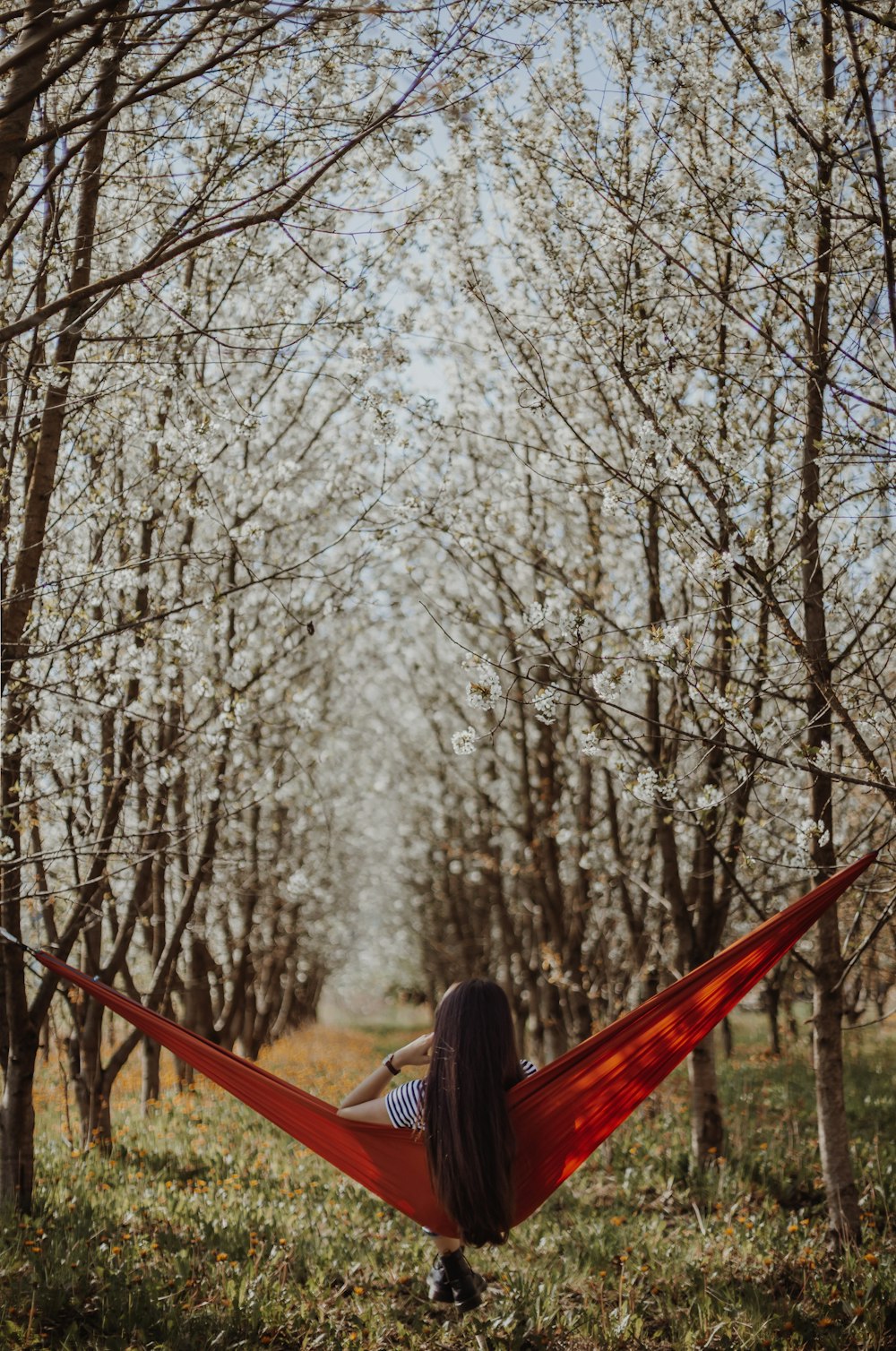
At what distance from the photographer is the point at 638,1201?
5047 mm

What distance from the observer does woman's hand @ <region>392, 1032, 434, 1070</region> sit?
317 cm

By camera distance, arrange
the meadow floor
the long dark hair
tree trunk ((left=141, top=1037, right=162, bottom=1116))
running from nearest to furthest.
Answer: the long dark hair
the meadow floor
tree trunk ((left=141, top=1037, right=162, bottom=1116))

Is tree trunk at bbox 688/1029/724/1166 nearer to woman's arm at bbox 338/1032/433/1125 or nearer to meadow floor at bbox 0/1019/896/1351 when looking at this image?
meadow floor at bbox 0/1019/896/1351

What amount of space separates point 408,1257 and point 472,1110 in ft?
5.75

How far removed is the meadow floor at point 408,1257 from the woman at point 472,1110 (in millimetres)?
854

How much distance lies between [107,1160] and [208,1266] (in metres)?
1.68

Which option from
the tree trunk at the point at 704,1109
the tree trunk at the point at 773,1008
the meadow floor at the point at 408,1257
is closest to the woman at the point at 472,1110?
the meadow floor at the point at 408,1257

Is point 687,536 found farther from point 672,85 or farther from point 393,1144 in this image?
point 393,1144

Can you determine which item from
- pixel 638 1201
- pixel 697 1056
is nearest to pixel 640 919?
pixel 697 1056

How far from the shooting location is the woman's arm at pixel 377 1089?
126 inches

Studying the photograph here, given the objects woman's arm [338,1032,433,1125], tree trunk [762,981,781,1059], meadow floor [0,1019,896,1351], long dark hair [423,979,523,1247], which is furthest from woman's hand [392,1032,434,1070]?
tree trunk [762,981,781,1059]

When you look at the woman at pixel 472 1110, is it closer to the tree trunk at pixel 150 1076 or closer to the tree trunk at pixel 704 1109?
the tree trunk at pixel 704 1109

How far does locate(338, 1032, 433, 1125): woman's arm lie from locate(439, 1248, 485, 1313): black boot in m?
0.55

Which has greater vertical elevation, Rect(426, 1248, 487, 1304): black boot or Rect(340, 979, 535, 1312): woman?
Rect(340, 979, 535, 1312): woman
